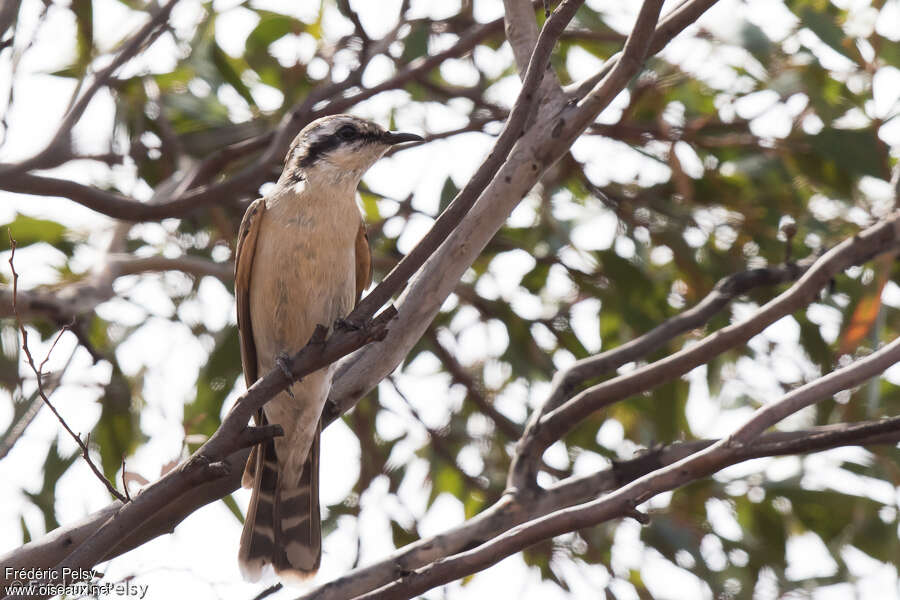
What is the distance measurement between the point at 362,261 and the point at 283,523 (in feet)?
3.49

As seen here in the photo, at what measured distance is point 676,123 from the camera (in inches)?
215

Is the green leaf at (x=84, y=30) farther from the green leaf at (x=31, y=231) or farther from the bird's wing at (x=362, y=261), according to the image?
the bird's wing at (x=362, y=261)

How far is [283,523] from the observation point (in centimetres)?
407

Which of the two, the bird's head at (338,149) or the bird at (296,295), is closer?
the bird at (296,295)

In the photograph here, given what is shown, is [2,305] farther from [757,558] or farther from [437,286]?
[757,558]

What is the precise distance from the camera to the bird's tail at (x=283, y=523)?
3.97m

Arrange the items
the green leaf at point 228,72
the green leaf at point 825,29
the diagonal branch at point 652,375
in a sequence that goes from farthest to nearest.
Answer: the green leaf at point 228,72 < the green leaf at point 825,29 < the diagonal branch at point 652,375

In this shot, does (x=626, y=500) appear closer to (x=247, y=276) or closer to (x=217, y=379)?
(x=247, y=276)

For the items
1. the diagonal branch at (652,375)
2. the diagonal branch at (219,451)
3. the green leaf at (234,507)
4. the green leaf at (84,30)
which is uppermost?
the green leaf at (84,30)

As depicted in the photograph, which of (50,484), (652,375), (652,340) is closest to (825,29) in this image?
(652,340)

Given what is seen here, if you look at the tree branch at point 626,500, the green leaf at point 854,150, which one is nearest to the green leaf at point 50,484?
the tree branch at point 626,500

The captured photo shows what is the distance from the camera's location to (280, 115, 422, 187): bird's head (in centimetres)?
416

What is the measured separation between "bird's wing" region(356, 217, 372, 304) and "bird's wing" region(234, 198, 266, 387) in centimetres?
38

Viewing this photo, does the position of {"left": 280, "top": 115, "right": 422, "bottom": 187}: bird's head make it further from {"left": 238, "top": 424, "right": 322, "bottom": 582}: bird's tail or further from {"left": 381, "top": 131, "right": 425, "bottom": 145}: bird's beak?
{"left": 238, "top": 424, "right": 322, "bottom": 582}: bird's tail
